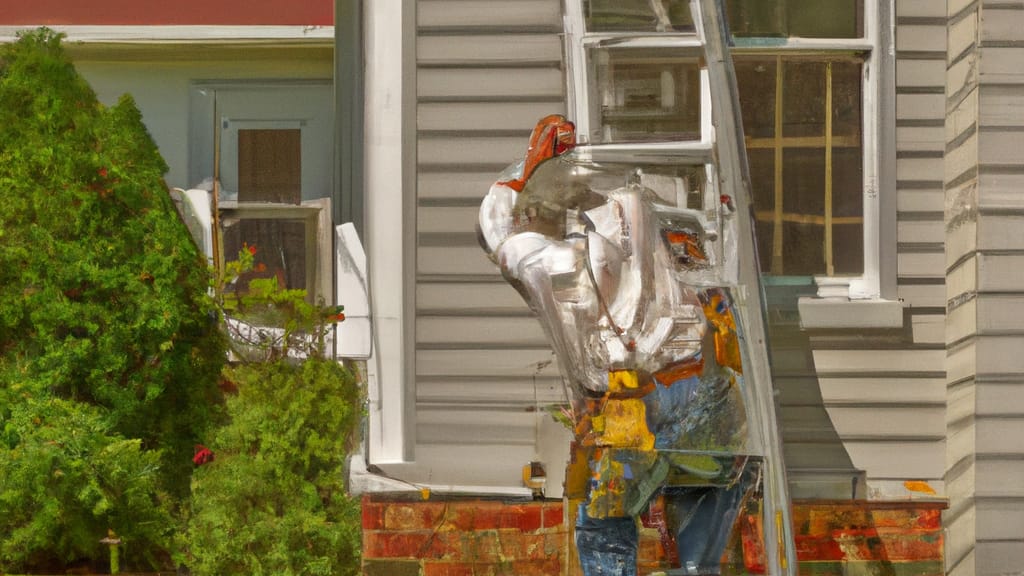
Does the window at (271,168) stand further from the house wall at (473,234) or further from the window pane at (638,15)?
the window pane at (638,15)

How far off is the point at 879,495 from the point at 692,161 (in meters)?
1.51

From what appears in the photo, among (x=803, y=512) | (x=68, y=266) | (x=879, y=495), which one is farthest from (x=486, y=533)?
(x=68, y=266)

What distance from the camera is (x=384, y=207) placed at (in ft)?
14.1

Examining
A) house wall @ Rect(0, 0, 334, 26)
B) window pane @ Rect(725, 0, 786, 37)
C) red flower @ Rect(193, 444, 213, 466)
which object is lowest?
red flower @ Rect(193, 444, 213, 466)

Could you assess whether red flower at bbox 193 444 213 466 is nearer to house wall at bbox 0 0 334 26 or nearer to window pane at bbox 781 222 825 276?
house wall at bbox 0 0 334 26

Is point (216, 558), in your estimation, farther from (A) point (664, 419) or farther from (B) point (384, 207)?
(A) point (664, 419)

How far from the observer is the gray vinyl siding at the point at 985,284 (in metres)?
4.21

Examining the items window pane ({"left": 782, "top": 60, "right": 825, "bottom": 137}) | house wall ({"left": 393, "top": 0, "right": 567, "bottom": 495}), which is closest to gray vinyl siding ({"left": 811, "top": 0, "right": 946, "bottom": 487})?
window pane ({"left": 782, "top": 60, "right": 825, "bottom": 137})

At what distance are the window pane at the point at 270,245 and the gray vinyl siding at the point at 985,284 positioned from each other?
250cm

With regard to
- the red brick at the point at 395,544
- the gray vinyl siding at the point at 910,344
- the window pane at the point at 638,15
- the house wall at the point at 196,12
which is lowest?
the red brick at the point at 395,544

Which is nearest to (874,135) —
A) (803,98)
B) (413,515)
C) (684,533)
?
(803,98)

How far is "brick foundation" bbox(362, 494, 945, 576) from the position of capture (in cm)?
427

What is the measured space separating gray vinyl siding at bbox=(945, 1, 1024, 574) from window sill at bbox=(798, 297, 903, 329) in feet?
0.82

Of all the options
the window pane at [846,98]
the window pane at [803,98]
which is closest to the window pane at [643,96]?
the window pane at [803,98]
